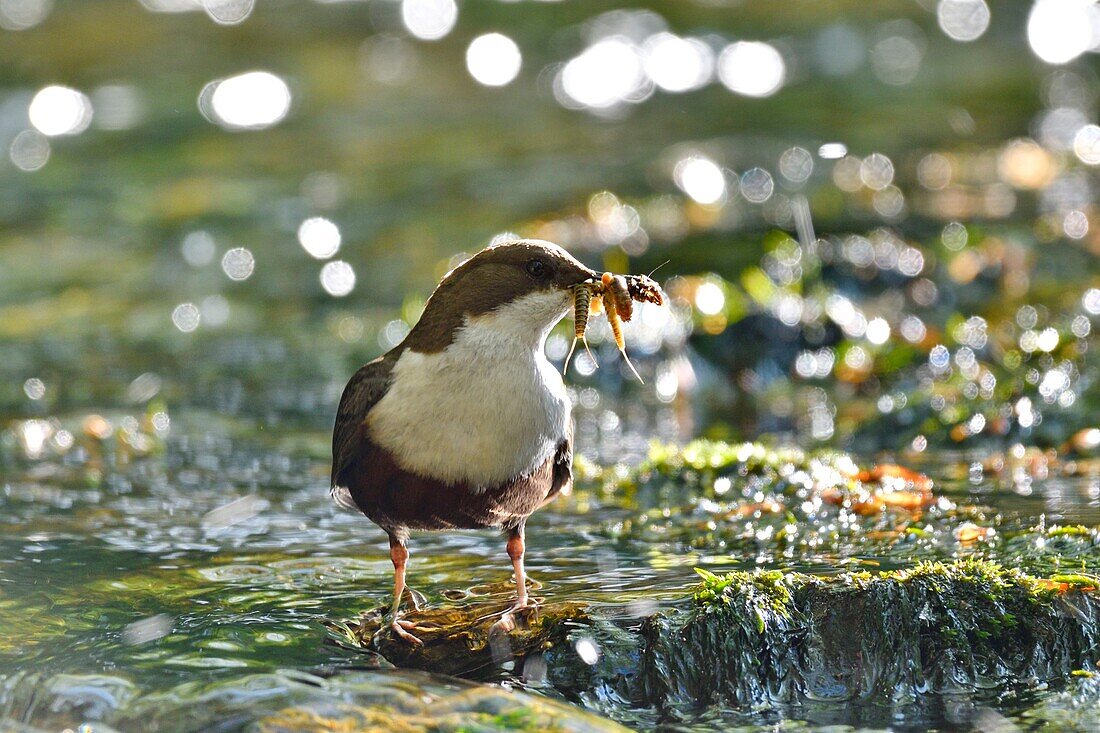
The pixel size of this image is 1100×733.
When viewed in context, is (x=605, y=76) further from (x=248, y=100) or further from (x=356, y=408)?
(x=356, y=408)

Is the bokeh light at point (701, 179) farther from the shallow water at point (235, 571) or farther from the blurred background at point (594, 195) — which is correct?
the shallow water at point (235, 571)

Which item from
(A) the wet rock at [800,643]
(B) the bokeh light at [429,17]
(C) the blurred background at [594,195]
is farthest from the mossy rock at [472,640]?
(B) the bokeh light at [429,17]

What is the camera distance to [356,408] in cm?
441

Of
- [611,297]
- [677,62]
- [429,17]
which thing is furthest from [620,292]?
[429,17]

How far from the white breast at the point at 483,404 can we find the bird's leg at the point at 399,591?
0.39 m

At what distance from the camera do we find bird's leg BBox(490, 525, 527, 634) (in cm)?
400

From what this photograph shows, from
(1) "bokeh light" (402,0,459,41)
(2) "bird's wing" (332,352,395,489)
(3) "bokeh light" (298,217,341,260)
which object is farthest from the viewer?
(1) "bokeh light" (402,0,459,41)

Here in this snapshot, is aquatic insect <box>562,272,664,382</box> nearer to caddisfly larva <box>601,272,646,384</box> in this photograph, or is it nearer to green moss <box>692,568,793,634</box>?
caddisfly larva <box>601,272,646,384</box>

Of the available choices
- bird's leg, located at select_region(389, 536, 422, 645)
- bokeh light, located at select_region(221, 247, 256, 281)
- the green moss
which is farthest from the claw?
bokeh light, located at select_region(221, 247, 256, 281)

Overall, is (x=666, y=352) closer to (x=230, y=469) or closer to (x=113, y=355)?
(x=230, y=469)

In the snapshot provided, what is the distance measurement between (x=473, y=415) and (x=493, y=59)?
1249 centimetres

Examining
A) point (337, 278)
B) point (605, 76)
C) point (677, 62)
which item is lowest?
point (337, 278)

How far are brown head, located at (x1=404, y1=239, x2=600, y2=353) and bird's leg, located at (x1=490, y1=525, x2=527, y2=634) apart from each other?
2.15ft

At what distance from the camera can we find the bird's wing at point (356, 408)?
433cm
